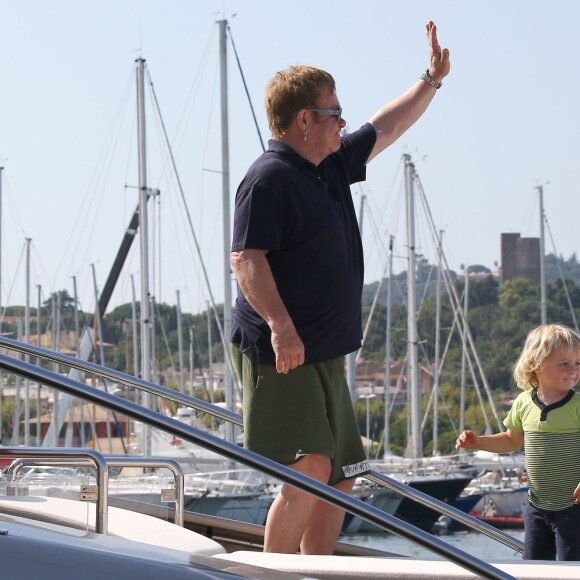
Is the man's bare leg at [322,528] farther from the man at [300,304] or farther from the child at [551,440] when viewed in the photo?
the child at [551,440]

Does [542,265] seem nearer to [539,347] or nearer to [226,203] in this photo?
[226,203]

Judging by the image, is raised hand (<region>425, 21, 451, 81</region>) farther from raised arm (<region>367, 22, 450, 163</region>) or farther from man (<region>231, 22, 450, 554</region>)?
man (<region>231, 22, 450, 554</region>)

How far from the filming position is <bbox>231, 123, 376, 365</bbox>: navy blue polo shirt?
3982 mm

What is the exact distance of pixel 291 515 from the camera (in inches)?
153

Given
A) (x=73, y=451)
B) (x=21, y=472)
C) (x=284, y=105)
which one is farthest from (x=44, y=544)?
(x=284, y=105)

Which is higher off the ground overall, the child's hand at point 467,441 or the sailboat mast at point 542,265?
the sailboat mast at point 542,265

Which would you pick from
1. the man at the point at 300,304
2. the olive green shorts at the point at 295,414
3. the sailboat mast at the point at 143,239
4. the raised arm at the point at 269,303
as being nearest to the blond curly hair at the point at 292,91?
the man at the point at 300,304

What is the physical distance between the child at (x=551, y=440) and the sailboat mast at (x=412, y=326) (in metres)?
30.4

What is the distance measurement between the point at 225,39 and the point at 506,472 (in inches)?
725

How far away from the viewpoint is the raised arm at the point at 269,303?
12.6 feet

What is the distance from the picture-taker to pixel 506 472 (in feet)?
132

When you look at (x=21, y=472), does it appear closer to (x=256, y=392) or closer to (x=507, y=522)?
(x=256, y=392)

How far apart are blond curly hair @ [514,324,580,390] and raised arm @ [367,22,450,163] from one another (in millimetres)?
943

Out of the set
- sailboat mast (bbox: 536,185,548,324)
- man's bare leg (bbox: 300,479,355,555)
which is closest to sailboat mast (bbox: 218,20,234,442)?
sailboat mast (bbox: 536,185,548,324)
